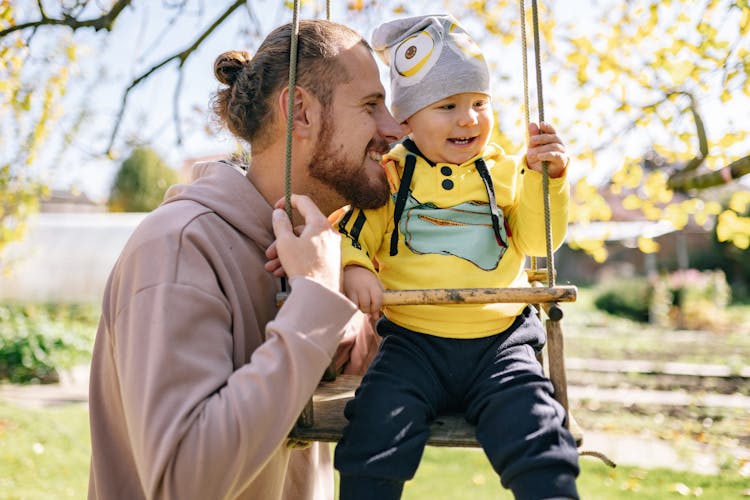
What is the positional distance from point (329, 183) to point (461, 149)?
40 cm

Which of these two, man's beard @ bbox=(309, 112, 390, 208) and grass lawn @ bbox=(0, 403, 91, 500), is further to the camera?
grass lawn @ bbox=(0, 403, 91, 500)

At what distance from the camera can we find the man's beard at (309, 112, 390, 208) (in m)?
2.12

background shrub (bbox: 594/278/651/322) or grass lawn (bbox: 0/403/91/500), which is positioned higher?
background shrub (bbox: 594/278/651/322)

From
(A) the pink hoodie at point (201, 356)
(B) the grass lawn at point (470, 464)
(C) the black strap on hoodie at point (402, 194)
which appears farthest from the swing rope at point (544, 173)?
(B) the grass lawn at point (470, 464)

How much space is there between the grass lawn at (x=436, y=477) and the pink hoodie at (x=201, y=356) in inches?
141

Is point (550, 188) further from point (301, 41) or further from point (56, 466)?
point (56, 466)

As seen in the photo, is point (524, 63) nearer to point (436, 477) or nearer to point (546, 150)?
point (546, 150)

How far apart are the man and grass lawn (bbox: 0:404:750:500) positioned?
3147 millimetres

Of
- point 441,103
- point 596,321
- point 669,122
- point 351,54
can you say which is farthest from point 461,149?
point 596,321

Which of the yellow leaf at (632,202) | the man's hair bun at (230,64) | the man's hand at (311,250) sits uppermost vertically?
the man's hair bun at (230,64)

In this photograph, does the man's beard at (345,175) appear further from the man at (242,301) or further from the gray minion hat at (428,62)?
the gray minion hat at (428,62)

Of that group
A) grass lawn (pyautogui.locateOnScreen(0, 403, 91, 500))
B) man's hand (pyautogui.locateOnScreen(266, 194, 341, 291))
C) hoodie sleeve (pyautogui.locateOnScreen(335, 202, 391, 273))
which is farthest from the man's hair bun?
grass lawn (pyautogui.locateOnScreen(0, 403, 91, 500))

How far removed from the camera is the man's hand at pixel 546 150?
6.47ft

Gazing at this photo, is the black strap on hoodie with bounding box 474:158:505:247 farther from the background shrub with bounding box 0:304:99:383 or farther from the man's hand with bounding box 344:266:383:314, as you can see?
the background shrub with bounding box 0:304:99:383
